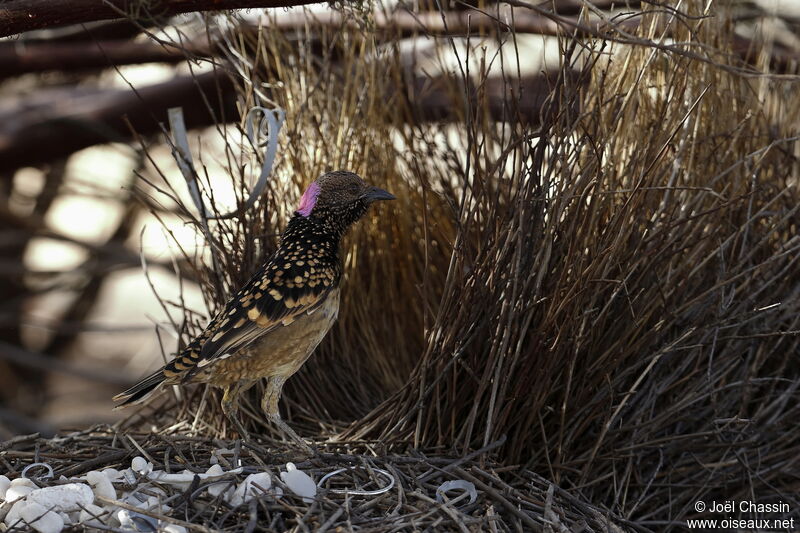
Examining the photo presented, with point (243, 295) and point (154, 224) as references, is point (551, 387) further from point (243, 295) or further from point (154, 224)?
point (154, 224)

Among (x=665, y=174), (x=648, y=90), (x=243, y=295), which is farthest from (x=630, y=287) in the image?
(x=243, y=295)

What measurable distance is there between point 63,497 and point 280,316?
48 centimetres

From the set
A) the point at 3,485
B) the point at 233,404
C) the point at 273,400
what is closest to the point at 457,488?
the point at 273,400

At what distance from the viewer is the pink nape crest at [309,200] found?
1.93 m

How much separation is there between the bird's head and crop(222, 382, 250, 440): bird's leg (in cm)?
36

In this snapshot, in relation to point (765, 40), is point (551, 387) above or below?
below

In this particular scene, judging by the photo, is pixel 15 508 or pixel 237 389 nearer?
pixel 15 508

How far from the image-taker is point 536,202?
67.9 inches

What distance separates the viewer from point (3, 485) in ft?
5.34

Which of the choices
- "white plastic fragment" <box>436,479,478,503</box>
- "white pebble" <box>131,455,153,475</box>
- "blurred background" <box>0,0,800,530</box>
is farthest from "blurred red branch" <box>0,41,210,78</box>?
"white plastic fragment" <box>436,479,478,503</box>

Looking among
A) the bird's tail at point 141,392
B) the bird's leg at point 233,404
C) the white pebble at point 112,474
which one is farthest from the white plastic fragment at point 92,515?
the bird's leg at point 233,404

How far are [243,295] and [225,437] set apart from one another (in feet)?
1.14

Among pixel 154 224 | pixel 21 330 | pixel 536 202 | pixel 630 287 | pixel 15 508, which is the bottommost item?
pixel 21 330

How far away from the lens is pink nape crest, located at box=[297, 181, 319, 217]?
1.93 meters
